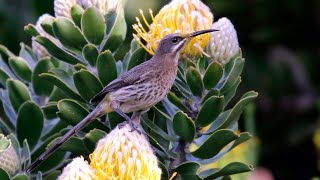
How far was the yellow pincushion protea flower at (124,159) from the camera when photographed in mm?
1918

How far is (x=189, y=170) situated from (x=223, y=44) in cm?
40

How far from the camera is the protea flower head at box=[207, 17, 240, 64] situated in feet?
8.02

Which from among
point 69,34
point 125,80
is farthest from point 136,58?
point 69,34

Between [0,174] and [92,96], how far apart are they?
38cm

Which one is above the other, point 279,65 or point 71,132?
point 71,132

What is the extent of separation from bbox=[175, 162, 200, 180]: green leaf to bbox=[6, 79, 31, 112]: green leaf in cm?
51

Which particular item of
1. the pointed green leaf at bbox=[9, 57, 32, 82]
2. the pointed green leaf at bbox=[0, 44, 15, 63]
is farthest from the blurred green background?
the pointed green leaf at bbox=[9, 57, 32, 82]

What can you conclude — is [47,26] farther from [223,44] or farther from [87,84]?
[223,44]

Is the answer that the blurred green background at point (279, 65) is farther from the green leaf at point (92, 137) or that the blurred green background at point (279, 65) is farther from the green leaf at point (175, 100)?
the green leaf at point (92, 137)

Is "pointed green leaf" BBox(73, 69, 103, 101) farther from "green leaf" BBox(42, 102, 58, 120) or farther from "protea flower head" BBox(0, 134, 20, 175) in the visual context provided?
"protea flower head" BBox(0, 134, 20, 175)

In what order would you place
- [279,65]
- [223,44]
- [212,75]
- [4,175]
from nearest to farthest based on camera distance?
[4,175] < [212,75] < [223,44] < [279,65]

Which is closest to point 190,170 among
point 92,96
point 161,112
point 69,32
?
point 161,112

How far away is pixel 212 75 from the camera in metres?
2.33

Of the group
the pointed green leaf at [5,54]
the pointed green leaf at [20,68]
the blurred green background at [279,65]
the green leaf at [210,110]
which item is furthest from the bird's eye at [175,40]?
the blurred green background at [279,65]
